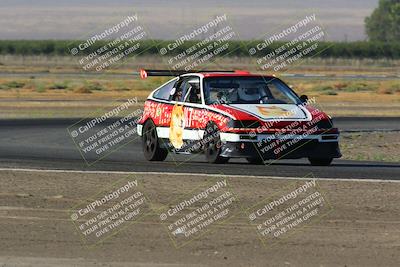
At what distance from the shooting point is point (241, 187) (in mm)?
14555

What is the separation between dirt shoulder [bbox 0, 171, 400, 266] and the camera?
31.6ft

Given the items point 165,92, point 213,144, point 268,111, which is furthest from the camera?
point 165,92

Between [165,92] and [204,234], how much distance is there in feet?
29.4

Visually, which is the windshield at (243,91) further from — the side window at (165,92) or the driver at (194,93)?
the side window at (165,92)

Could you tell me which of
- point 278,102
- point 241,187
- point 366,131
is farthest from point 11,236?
point 366,131

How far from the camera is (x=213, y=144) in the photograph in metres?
17.9

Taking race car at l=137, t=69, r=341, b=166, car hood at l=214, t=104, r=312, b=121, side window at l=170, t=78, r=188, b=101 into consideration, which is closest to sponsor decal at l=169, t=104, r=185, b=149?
race car at l=137, t=69, r=341, b=166

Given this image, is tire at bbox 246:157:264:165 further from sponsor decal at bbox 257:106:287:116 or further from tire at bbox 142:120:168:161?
tire at bbox 142:120:168:161

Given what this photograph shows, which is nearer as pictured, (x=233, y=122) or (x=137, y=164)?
(x=233, y=122)

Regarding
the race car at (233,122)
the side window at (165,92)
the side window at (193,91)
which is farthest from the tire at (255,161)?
the side window at (165,92)

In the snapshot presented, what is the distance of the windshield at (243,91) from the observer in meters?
18.4

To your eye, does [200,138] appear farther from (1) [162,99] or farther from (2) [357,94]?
(2) [357,94]

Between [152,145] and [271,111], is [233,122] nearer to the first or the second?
[271,111]

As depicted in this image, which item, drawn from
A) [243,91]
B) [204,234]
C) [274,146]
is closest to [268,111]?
[274,146]
